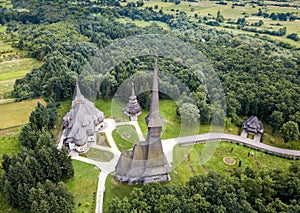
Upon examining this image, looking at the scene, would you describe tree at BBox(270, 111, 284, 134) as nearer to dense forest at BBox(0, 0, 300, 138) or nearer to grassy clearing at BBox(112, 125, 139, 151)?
Answer: dense forest at BBox(0, 0, 300, 138)

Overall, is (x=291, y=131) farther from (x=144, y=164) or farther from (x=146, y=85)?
(x=146, y=85)

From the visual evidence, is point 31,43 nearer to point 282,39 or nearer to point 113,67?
point 113,67

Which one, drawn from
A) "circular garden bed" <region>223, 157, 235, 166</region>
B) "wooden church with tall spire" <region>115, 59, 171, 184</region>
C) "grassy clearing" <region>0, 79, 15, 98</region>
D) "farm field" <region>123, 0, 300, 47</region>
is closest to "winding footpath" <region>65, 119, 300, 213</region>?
"wooden church with tall spire" <region>115, 59, 171, 184</region>

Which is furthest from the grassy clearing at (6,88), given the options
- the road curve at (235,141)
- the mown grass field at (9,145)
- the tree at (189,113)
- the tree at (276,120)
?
the tree at (276,120)

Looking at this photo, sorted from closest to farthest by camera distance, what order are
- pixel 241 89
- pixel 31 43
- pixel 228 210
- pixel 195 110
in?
pixel 228 210 → pixel 195 110 → pixel 241 89 → pixel 31 43

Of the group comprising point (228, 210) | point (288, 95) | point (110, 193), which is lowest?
point (110, 193)

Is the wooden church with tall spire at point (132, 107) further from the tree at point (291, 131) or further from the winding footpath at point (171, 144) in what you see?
the tree at point (291, 131)

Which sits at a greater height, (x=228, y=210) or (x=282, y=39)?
(x=282, y=39)

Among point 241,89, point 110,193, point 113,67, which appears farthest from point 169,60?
point 110,193
